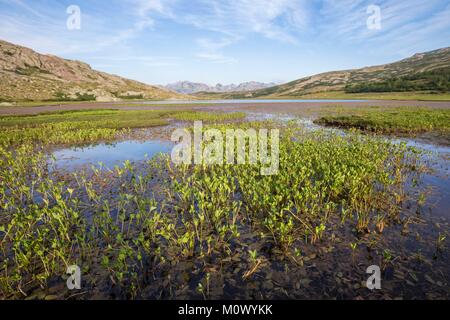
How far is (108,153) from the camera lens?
18.2 metres

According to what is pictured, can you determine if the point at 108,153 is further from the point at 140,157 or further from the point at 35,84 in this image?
the point at 35,84

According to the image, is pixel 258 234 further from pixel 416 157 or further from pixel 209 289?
pixel 416 157

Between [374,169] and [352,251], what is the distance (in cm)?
636

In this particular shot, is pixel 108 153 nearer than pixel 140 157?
No

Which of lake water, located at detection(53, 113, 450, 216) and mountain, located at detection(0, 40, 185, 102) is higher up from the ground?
mountain, located at detection(0, 40, 185, 102)

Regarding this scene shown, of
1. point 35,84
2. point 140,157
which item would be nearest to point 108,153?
point 140,157

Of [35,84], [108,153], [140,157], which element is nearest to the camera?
[140,157]

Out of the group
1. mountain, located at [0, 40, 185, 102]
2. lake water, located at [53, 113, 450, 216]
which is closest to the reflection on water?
lake water, located at [53, 113, 450, 216]

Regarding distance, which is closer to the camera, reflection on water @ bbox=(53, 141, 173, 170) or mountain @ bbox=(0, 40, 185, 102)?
reflection on water @ bbox=(53, 141, 173, 170)

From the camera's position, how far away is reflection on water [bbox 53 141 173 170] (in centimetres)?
1552

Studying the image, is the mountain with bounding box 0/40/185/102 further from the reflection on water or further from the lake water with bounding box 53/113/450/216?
the lake water with bounding box 53/113/450/216

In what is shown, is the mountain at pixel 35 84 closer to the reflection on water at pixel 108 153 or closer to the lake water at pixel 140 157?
the reflection on water at pixel 108 153

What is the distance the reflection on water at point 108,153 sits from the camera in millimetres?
15516

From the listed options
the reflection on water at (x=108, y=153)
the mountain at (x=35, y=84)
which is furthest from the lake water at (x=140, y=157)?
the mountain at (x=35, y=84)
